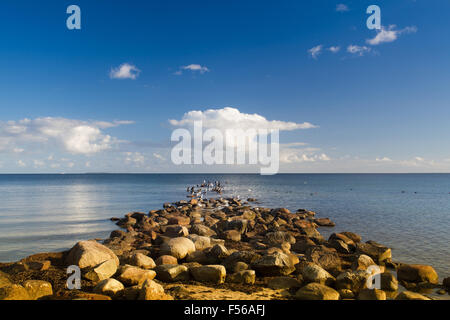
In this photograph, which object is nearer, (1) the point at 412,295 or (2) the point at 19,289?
(2) the point at 19,289

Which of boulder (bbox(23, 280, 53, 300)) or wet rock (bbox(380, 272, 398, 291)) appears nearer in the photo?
boulder (bbox(23, 280, 53, 300))

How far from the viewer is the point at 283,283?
9875 millimetres

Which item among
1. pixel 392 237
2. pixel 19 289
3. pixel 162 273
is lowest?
pixel 392 237

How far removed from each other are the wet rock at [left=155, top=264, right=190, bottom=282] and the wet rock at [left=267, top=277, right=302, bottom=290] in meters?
3.24

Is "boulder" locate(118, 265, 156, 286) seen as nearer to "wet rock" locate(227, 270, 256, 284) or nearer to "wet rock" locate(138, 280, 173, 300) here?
"wet rock" locate(138, 280, 173, 300)

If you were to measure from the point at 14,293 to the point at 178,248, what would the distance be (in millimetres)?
6787

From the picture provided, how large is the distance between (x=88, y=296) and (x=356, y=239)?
1729 centimetres

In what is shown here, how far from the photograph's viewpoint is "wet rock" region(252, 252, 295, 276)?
10969 millimetres

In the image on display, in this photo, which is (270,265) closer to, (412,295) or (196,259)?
(196,259)

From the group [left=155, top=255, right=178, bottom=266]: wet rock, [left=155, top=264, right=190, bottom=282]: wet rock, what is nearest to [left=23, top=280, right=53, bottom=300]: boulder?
[left=155, top=264, right=190, bottom=282]: wet rock

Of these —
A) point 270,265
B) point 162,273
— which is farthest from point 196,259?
point 270,265

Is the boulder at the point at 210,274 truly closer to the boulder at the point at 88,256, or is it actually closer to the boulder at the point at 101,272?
the boulder at the point at 101,272

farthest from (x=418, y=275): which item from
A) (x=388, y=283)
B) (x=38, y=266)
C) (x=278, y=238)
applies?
(x=38, y=266)
